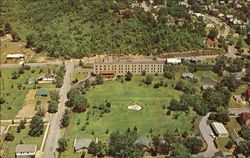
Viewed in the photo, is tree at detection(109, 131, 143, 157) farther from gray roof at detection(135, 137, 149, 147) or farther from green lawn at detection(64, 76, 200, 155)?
green lawn at detection(64, 76, 200, 155)

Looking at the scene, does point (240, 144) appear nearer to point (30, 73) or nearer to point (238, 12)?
point (30, 73)

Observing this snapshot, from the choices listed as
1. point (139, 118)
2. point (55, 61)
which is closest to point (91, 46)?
point (55, 61)

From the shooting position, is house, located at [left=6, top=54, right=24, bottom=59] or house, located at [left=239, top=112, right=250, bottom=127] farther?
house, located at [left=6, top=54, right=24, bottom=59]

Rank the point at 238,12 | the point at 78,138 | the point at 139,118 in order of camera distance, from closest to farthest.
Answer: the point at 78,138 → the point at 139,118 → the point at 238,12

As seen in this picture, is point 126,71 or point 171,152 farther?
point 126,71

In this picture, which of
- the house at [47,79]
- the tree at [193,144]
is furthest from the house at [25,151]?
the house at [47,79]

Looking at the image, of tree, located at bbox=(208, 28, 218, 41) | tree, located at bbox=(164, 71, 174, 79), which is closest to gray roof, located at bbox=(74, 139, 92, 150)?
tree, located at bbox=(164, 71, 174, 79)

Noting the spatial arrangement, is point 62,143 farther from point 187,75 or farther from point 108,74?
point 187,75

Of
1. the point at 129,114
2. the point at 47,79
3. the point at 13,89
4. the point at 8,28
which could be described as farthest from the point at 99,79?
the point at 8,28
